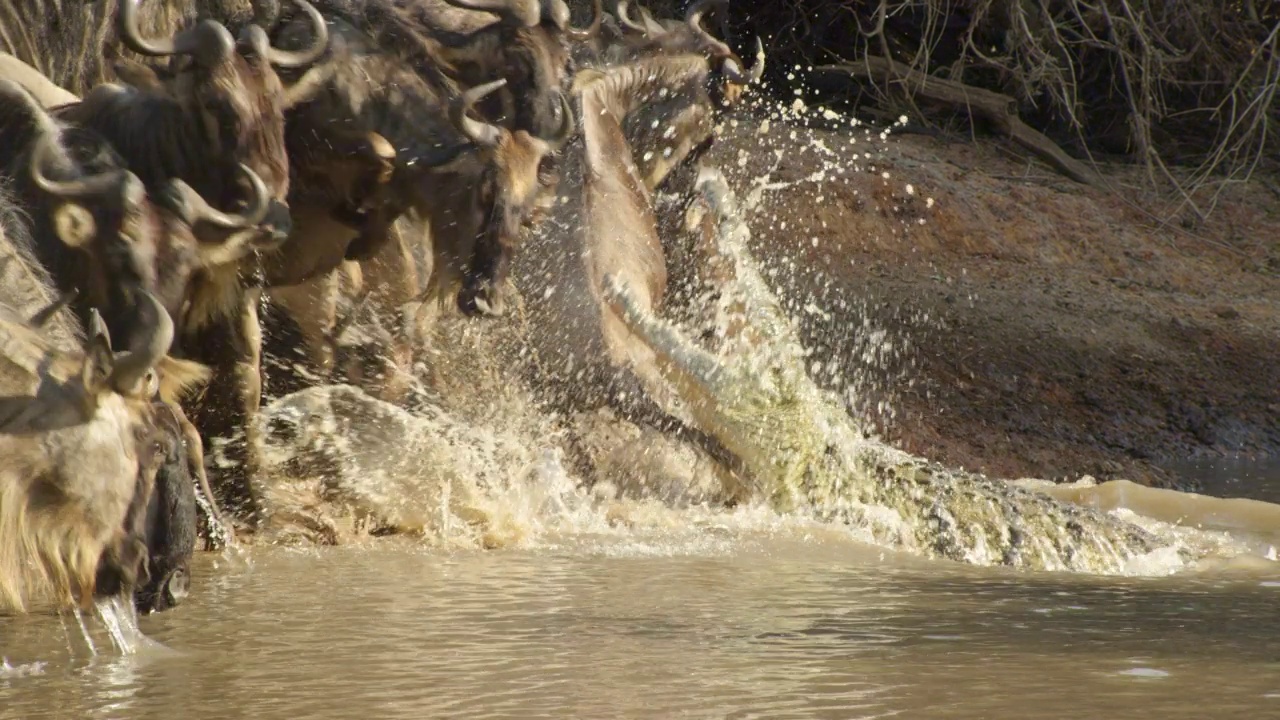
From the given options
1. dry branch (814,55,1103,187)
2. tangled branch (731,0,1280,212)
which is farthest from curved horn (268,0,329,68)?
dry branch (814,55,1103,187)

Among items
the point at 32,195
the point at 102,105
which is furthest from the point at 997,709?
the point at 102,105

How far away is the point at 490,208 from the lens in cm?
676

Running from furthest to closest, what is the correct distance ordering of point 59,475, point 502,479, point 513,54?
1. point 513,54
2. point 502,479
3. point 59,475

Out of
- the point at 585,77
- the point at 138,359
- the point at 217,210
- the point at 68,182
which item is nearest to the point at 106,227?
the point at 68,182

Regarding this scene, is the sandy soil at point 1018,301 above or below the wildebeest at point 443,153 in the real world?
below

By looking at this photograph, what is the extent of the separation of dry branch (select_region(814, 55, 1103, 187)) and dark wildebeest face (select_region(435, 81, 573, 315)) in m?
6.07

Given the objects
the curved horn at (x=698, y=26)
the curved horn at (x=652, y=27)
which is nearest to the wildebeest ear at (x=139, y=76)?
the curved horn at (x=652, y=27)

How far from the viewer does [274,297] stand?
275 inches

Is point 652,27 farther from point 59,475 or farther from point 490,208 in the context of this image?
point 59,475

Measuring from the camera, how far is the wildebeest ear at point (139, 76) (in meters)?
6.21

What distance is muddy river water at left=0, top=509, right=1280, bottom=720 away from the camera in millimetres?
3936

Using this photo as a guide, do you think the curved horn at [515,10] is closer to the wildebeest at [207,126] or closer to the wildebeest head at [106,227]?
the wildebeest at [207,126]

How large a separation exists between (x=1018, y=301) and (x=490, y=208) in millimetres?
4727

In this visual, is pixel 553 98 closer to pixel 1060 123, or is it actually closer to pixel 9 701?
pixel 9 701
